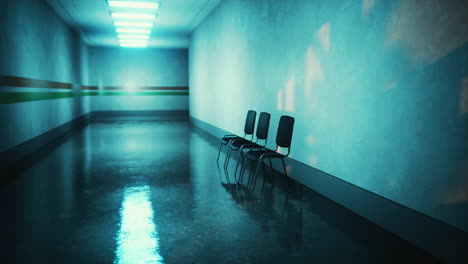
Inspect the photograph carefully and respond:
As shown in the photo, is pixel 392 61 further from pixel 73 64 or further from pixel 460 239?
pixel 73 64

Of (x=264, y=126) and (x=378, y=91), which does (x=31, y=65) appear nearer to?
(x=264, y=126)

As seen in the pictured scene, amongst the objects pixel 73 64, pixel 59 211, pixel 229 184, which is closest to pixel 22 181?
pixel 59 211

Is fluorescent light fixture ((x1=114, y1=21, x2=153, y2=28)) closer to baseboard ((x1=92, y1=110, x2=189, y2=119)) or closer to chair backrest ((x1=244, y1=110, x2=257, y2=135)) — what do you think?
chair backrest ((x1=244, y1=110, x2=257, y2=135))

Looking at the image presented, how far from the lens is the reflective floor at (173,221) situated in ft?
9.39

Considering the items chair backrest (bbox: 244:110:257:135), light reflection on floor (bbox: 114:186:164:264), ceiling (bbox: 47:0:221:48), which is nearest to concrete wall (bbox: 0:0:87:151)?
ceiling (bbox: 47:0:221:48)

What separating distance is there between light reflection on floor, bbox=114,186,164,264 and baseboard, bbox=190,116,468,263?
200 cm

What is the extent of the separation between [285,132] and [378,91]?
→ 1.56 m

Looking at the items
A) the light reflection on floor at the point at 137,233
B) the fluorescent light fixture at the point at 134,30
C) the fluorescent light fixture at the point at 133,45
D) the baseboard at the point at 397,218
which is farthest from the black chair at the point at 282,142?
the fluorescent light fixture at the point at 133,45

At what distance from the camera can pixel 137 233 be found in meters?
3.29

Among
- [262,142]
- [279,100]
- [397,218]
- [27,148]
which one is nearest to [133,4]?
[27,148]

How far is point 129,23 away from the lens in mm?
11523

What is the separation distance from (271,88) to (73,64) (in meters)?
9.68

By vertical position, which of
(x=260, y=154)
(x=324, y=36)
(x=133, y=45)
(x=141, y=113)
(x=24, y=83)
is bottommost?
(x=141, y=113)

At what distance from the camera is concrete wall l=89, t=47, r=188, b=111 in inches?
715
